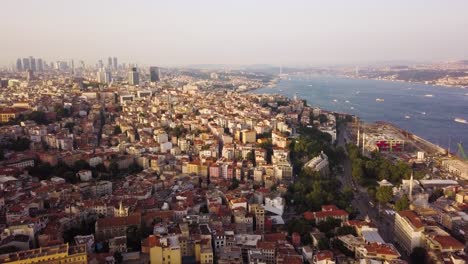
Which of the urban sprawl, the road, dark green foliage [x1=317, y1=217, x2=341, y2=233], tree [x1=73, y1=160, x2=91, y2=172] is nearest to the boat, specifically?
the urban sprawl

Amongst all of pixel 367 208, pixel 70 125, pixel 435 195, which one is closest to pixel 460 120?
pixel 435 195

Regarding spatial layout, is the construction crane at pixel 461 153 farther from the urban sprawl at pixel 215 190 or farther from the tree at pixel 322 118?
the tree at pixel 322 118

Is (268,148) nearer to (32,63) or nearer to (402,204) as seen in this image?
(402,204)

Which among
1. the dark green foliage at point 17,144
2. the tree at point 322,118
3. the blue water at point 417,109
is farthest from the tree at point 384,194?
the dark green foliage at point 17,144

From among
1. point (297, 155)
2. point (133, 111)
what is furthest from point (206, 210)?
point (133, 111)

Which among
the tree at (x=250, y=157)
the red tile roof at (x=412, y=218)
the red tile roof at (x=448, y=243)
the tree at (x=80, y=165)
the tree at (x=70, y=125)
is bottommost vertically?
the red tile roof at (x=448, y=243)
